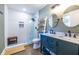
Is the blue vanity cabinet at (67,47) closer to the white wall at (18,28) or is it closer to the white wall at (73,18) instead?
the white wall at (73,18)

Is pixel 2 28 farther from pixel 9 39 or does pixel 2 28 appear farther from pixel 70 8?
pixel 70 8

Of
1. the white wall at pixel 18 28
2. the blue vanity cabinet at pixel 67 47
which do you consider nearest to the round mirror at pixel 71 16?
the blue vanity cabinet at pixel 67 47

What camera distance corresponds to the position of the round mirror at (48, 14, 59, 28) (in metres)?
2.21

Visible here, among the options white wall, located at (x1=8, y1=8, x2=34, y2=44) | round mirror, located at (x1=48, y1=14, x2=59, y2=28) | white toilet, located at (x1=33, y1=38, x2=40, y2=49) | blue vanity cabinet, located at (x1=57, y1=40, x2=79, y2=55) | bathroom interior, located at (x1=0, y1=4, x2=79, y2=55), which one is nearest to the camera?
blue vanity cabinet, located at (x1=57, y1=40, x2=79, y2=55)

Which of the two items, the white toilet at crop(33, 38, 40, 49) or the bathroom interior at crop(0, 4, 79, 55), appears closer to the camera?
the bathroom interior at crop(0, 4, 79, 55)

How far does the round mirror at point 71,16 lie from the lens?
1.56m

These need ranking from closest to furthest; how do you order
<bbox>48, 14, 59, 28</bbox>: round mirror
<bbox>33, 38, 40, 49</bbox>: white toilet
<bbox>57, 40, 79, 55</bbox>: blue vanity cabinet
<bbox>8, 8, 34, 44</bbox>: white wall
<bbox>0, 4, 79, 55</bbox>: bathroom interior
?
<bbox>57, 40, 79, 55</bbox>: blue vanity cabinet, <bbox>0, 4, 79, 55</bbox>: bathroom interior, <bbox>8, 8, 34, 44</bbox>: white wall, <bbox>33, 38, 40, 49</bbox>: white toilet, <bbox>48, 14, 59, 28</bbox>: round mirror

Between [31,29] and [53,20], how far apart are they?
0.83 metres

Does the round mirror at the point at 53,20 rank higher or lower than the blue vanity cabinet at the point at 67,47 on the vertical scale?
higher

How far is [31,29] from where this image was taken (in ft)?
6.37

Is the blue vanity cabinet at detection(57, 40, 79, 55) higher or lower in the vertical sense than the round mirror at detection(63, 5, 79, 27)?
lower

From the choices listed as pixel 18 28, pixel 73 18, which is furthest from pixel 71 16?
pixel 18 28

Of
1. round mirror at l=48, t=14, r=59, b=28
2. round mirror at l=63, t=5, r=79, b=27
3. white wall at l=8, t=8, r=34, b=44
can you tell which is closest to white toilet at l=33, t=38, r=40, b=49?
white wall at l=8, t=8, r=34, b=44

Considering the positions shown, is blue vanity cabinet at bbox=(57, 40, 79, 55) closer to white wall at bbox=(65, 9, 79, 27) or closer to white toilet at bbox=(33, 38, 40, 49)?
white wall at bbox=(65, 9, 79, 27)
